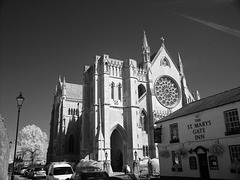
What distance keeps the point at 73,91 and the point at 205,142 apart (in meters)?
49.2

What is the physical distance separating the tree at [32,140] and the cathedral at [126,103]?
21.5 metres

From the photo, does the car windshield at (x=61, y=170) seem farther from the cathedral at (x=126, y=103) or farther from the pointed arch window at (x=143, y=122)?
the pointed arch window at (x=143, y=122)

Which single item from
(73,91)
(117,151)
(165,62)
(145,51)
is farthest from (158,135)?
(73,91)

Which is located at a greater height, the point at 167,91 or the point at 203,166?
the point at 167,91

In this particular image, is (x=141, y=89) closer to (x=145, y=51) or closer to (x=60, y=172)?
(x=145, y=51)

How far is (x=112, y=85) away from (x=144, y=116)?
808cm

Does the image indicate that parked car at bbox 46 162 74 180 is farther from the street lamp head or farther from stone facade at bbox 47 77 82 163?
stone facade at bbox 47 77 82 163

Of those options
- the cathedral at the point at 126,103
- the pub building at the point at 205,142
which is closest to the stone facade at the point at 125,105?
the cathedral at the point at 126,103

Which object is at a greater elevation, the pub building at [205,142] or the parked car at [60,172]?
the pub building at [205,142]

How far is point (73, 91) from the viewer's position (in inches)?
2490

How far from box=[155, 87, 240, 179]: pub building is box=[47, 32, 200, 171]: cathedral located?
12827 millimetres

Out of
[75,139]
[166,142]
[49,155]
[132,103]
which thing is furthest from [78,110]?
[166,142]

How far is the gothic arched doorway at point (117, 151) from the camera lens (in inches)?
1499

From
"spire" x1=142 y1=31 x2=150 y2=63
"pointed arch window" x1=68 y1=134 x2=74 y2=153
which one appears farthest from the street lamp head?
"pointed arch window" x1=68 y1=134 x2=74 y2=153
